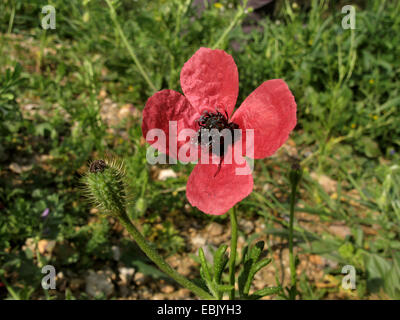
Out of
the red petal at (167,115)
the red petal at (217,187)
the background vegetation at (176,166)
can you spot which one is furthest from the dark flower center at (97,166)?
the background vegetation at (176,166)

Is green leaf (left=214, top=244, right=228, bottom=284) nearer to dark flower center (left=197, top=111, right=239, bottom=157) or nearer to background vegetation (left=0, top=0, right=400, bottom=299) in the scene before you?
dark flower center (left=197, top=111, right=239, bottom=157)

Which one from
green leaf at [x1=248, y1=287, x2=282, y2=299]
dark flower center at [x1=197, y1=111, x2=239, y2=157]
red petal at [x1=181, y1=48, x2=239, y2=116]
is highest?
red petal at [x1=181, y1=48, x2=239, y2=116]

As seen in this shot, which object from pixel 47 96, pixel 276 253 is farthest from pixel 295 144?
pixel 47 96

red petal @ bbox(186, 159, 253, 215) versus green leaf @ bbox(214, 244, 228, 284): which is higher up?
red petal @ bbox(186, 159, 253, 215)

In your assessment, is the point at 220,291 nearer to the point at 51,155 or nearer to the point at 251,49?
the point at 51,155

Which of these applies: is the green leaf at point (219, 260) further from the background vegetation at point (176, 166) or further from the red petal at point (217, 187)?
the background vegetation at point (176, 166)

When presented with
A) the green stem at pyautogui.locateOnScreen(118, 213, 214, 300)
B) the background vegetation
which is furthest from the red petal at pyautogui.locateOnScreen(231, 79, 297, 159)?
the background vegetation
